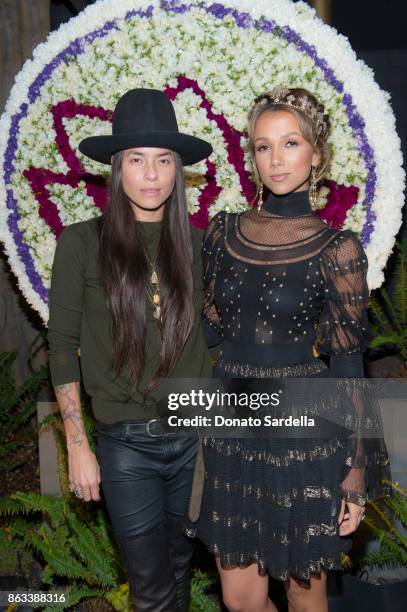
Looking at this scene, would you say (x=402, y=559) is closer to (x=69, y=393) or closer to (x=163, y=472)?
(x=163, y=472)

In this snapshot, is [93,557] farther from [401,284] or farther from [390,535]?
[401,284]

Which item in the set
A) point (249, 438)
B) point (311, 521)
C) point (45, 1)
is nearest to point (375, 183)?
point (249, 438)

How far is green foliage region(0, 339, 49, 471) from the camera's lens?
4645 millimetres

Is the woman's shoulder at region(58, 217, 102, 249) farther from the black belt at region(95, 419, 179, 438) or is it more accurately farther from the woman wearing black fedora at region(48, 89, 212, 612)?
the black belt at region(95, 419, 179, 438)

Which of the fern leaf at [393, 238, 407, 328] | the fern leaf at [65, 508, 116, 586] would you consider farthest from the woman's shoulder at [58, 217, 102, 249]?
the fern leaf at [393, 238, 407, 328]

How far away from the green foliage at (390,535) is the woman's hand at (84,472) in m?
1.53

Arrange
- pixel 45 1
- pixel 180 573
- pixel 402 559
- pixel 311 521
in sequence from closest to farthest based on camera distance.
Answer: pixel 311 521 → pixel 180 573 → pixel 402 559 → pixel 45 1

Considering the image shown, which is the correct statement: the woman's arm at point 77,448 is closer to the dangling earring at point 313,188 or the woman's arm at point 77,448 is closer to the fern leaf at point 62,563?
the dangling earring at point 313,188

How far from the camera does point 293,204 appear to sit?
245cm

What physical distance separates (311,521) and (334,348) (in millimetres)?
579

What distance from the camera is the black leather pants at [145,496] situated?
7.89 ft

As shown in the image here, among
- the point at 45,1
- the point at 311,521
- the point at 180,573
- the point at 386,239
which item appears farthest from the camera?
the point at 45,1

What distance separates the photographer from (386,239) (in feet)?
9.46

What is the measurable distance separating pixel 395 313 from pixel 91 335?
119 inches
